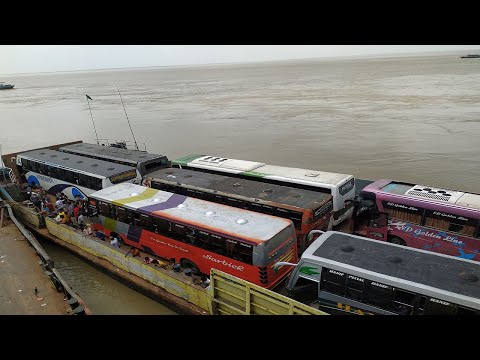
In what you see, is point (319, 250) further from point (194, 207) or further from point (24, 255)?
point (24, 255)

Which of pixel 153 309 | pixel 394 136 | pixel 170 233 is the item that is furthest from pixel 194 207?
pixel 394 136

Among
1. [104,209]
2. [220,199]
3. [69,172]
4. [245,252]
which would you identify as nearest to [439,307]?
[245,252]

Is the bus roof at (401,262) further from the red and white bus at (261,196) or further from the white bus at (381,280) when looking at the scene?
the red and white bus at (261,196)

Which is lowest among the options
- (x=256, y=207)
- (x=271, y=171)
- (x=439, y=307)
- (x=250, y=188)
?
(x=256, y=207)

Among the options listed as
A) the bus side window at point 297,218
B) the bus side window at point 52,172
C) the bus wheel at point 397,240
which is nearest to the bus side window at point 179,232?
the bus side window at point 297,218

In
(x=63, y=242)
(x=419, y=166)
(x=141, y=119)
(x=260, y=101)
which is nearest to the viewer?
(x=63, y=242)

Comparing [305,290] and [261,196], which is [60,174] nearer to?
[261,196]

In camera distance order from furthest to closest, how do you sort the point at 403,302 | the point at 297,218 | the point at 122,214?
1. the point at 122,214
2. the point at 297,218
3. the point at 403,302
